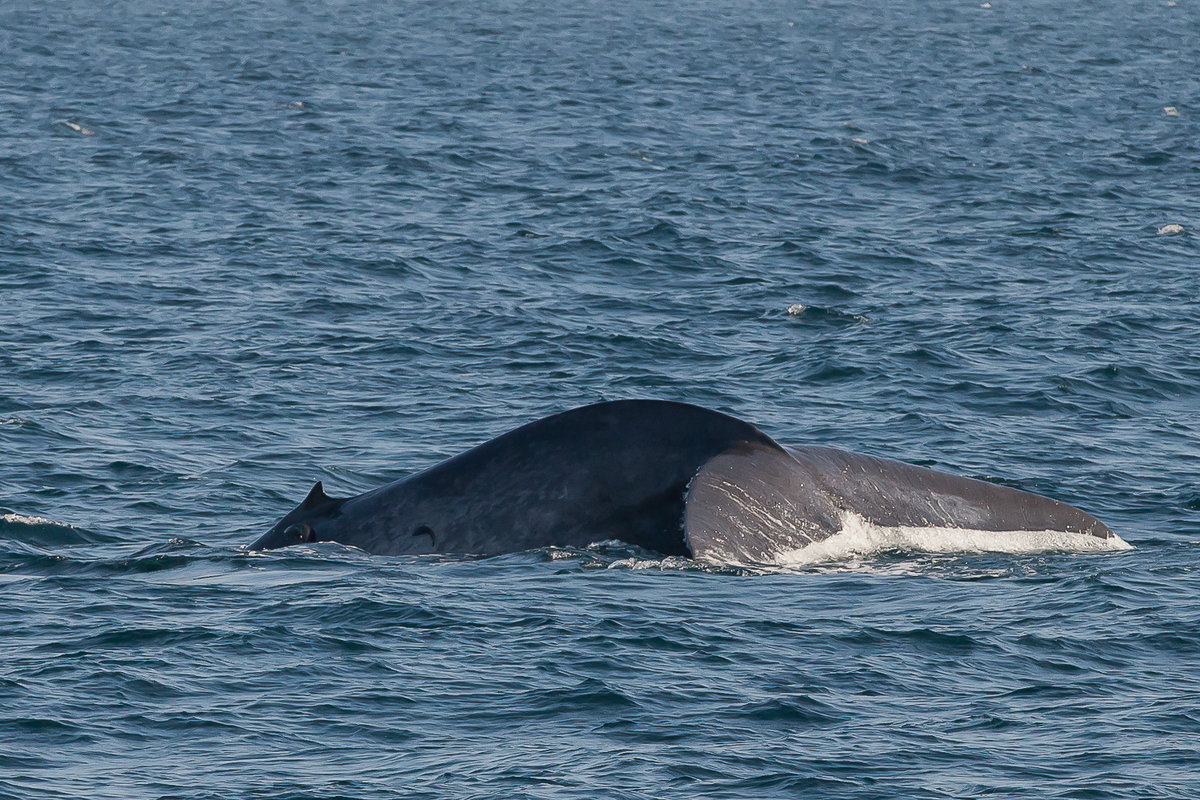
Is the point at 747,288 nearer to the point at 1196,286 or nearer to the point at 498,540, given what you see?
the point at 1196,286

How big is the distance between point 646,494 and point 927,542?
2612 millimetres

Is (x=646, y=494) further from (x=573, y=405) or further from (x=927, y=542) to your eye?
(x=573, y=405)

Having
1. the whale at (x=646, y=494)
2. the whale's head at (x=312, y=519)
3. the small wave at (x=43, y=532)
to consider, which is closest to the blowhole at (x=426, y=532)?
the whale at (x=646, y=494)

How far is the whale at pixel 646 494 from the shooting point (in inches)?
555

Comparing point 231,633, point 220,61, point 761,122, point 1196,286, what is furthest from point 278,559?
point 220,61

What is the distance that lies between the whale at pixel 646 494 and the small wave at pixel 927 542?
0.08 metres

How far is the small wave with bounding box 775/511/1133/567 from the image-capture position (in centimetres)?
1481

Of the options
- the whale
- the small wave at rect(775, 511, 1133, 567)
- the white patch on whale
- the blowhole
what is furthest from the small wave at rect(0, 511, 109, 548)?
the small wave at rect(775, 511, 1133, 567)

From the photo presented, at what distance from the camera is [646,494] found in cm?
1409

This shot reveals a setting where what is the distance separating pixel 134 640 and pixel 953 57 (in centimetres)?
6637

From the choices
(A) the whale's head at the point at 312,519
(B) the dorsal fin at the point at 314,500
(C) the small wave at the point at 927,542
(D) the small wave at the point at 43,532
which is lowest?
(D) the small wave at the point at 43,532

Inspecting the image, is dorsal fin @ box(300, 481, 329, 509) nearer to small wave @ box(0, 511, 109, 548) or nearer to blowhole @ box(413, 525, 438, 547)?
blowhole @ box(413, 525, 438, 547)

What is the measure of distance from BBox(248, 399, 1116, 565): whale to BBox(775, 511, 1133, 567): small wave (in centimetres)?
8

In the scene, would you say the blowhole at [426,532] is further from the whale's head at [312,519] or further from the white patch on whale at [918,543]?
the white patch on whale at [918,543]
